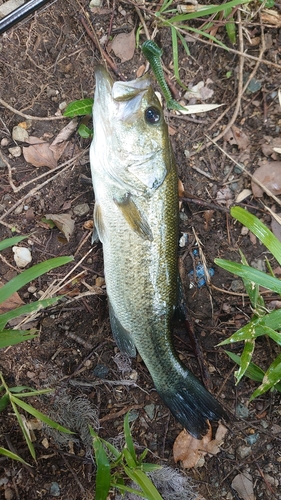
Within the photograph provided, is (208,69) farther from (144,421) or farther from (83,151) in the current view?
(144,421)

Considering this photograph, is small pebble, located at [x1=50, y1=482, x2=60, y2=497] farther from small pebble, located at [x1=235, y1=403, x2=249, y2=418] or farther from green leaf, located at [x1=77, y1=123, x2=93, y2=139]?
green leaf, located at [x1=77, y1=123, x2=93, y2=139]

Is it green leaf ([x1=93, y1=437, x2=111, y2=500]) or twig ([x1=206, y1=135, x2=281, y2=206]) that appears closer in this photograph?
green leaf ([x1=93, y1=437, x2=111, y2=500])

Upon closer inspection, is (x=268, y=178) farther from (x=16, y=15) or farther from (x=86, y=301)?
(x=16, y=15)

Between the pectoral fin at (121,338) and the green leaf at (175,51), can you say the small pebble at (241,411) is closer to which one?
the pectoral fin at (121,338)

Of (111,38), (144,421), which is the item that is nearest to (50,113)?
(111,38)

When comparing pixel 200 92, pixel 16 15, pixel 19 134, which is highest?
pixel 16 15

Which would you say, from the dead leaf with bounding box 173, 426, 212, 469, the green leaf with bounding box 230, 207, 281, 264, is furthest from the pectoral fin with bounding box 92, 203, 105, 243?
the dead leaf with bounding box 173, 426, 212, 469

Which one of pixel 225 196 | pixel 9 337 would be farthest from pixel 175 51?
pixel 9 337
